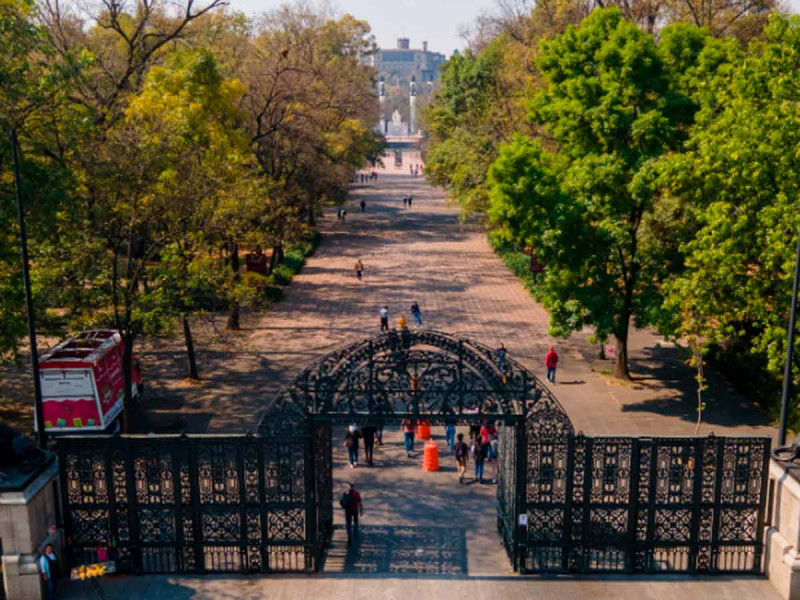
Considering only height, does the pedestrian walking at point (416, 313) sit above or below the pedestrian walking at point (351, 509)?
above

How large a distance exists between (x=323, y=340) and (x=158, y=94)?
10139mm

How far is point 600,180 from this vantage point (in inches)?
848

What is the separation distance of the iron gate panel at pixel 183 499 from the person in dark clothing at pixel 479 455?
578 centimetres

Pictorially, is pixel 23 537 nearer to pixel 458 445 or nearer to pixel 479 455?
pixel 458 445

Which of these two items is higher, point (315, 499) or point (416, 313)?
point (315, 499)

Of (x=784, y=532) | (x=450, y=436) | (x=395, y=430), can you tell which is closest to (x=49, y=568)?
(x=450, y=436)

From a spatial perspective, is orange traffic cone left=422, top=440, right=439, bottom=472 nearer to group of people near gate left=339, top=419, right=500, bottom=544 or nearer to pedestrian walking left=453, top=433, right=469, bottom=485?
group of people near gate left=339, top=419, right=500, bottom=544

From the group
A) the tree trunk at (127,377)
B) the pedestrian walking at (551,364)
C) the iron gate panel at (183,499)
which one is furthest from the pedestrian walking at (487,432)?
the tree trunk at (127,377)

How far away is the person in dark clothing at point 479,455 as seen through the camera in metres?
18.4

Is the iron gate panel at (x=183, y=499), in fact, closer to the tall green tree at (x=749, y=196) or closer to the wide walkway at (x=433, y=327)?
the wide walkway at (x=433, y=327)

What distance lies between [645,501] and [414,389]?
434 centimetres

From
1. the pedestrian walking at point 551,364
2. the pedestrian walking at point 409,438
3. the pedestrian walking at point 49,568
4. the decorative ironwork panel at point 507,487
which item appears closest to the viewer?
the pedestrian walking at point 49,568

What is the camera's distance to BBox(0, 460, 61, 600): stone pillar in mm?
12145

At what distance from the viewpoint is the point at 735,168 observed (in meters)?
18.4
